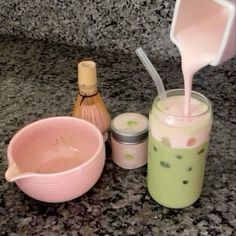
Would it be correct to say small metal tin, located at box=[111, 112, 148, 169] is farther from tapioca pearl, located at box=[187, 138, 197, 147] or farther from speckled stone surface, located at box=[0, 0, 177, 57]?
speckled stone surface, located at box=[0, 0, 177, 57]

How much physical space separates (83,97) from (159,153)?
196mm

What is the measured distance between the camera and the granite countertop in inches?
27.4

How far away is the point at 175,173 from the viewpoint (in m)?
0.69

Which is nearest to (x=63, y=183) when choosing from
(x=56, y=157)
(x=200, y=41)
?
(x=56, y=157)

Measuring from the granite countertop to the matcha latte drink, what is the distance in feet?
0.10

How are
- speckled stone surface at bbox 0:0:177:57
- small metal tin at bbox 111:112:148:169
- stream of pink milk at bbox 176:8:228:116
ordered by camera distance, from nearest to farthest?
stream of pink milk at bbox 176:8:228:116
small metal tin at bbox 111:112:148:169
speckled stone surface at bbox 0:0:177:57

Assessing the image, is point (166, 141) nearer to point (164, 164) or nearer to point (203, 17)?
point (164, 164)

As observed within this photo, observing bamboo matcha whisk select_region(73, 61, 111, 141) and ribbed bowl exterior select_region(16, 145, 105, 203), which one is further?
bamboo matcha whisk select_region(73, 61, 111, 141)

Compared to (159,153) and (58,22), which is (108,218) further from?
(58,22)

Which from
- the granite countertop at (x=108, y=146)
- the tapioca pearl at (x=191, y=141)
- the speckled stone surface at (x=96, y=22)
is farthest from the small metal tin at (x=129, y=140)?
the speckled stone surface at (x=96, y=22)

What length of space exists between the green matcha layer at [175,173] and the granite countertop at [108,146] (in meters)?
0.02

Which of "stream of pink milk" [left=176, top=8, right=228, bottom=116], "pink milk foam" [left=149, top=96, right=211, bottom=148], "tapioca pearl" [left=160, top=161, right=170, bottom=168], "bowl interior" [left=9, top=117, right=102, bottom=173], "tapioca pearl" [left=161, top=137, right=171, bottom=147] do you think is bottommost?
"bowl interior" [left=9, top=117, right=102, bottom=173]

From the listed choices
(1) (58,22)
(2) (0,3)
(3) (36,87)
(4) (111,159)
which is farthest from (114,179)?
(2) (0,3)

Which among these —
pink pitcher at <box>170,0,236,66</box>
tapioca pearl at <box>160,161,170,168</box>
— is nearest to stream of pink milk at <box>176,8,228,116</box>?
pink pitcher at <box>170,0,236,66</box>
